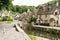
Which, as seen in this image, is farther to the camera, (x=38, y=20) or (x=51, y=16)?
(x=38, y=20)

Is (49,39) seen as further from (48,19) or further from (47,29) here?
(48,19)

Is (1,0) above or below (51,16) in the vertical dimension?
above

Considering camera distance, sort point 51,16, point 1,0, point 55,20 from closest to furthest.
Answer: point 1,0 < point 55,20 < point 51,16

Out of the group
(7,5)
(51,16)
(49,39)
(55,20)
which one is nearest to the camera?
(49,39)

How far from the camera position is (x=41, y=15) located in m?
69.4

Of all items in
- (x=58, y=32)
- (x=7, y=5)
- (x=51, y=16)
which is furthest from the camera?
(x=51, y=16)

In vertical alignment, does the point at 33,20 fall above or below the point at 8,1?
below

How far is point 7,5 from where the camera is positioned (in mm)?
44625

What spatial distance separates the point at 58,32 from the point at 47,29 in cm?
498

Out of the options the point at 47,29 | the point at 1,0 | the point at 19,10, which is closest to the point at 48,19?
the point at 47,29

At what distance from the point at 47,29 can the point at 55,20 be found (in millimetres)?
14681

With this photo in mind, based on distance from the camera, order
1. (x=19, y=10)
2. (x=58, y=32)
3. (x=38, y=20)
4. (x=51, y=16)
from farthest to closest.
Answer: (x=19, y=10) → (x=38, y=20) → (x=51, y=16) → (x=58, y=32)

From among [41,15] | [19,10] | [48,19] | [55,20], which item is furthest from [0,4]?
[19,10]

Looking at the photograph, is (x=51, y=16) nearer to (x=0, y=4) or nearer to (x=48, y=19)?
(x=48, y=19)
